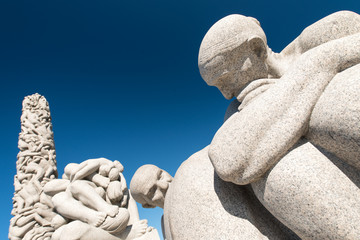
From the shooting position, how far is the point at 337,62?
5.63 feet


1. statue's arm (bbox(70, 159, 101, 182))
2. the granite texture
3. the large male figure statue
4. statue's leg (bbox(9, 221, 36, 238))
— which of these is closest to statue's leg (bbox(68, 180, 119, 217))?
statue's arm (bbox(70, 159, 101, 182))

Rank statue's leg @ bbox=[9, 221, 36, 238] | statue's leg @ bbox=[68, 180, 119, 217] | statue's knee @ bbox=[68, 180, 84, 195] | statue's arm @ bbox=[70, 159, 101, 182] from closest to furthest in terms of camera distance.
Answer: statue's leg @ bbox=[68, 180, 119, 217] < statue's knee @ bbox=[68, 180, 84, 195] < statue's arm @ bbox=[70, 159, 101, 182] < statue's leg @ bbox=[9, 221, 36, 238]

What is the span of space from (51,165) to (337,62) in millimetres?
8845

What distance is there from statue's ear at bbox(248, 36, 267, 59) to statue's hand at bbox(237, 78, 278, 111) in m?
0.30

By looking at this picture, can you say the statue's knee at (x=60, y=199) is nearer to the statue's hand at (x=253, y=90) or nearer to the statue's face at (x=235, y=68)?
the statue's face at (x=235, y=68)

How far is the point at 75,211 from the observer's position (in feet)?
11.2

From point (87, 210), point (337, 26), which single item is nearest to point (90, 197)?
point (87, 210)

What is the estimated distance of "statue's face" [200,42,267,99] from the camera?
2264mm

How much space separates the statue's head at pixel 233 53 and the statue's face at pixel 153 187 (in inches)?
51.0

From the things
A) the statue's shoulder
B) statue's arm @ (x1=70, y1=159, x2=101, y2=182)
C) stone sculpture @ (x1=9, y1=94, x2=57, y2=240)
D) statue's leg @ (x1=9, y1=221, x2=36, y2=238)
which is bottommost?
the statue's shoulder

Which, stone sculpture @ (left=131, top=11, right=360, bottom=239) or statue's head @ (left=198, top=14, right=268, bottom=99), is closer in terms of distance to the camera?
stone sculpture @ (left=131, top=11, right=360, bottom=239)

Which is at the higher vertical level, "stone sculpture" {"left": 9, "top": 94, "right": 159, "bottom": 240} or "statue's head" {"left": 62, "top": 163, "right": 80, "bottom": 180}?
"statue's head" {"left": 62, "top": 163, "right": 80, "bottom": 180}

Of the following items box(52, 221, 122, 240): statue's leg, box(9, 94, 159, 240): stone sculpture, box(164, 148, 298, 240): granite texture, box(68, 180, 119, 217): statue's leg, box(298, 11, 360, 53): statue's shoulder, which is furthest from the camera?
box(68, 180, 119, 217): statue's leg

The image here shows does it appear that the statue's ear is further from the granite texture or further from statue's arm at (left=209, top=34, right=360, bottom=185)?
the granite texture
